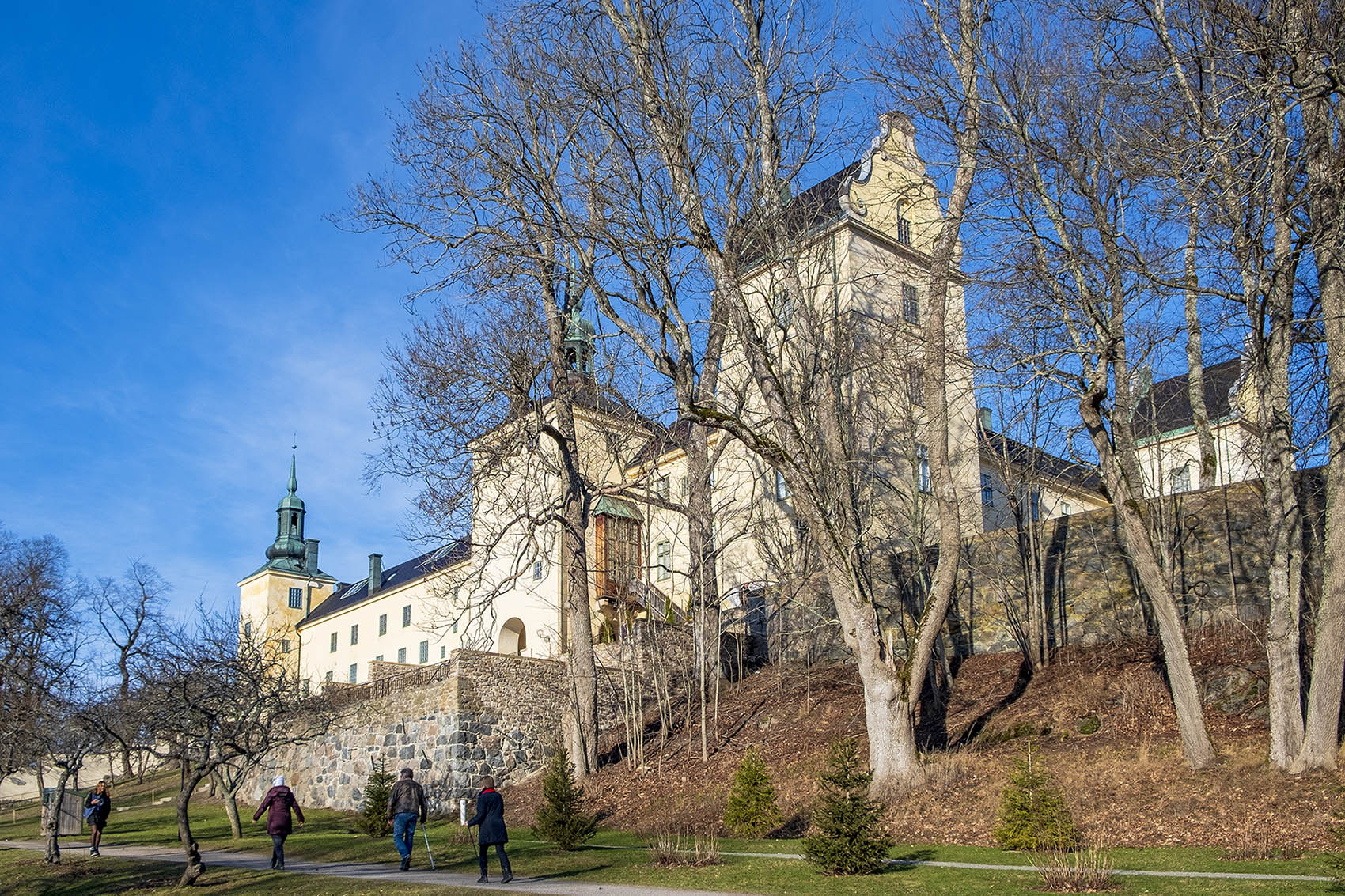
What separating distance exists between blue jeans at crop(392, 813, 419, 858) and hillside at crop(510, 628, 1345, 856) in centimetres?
358

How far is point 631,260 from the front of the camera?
649 inches

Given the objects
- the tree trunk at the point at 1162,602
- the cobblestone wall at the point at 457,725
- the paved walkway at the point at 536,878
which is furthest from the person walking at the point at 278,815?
the tree trunk at the point at 1162,602

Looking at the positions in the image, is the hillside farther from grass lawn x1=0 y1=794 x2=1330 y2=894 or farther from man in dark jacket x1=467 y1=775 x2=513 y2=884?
man in dark jacket x1=467 y1=775 x2=513 y2=884

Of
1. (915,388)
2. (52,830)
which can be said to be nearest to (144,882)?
(52,830)

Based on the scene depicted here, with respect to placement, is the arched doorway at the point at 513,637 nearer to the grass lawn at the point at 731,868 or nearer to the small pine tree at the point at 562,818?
the grass lawn at the point at 731,868

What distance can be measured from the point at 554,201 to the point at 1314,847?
14215 mm

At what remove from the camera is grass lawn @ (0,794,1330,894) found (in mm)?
9867

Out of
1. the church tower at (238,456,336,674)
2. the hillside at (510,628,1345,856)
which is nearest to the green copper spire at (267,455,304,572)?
the church tower at (238,456,336,674)

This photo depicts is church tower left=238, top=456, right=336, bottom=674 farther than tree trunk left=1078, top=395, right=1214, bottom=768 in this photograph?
Yes

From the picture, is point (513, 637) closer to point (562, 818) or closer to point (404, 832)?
point (562, 818)

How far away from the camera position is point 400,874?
1433 cm

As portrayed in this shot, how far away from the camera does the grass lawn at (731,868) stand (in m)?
9.87

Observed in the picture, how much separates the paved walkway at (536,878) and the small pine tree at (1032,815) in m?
0.94

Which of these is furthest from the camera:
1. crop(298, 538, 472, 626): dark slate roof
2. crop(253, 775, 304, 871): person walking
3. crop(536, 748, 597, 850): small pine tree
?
crop(298, 538, 472, 626): dark slate roof
